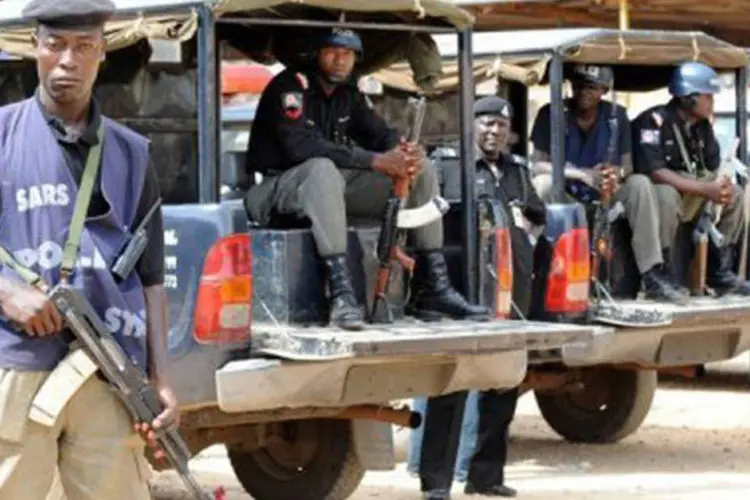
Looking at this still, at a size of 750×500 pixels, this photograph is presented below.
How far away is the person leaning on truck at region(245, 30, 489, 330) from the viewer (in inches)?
365

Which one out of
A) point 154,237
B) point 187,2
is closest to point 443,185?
point 187,2

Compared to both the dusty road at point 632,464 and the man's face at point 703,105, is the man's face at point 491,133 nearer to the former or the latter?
the dusty road at point 632,464

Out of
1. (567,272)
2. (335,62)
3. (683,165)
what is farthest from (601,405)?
(335,62)

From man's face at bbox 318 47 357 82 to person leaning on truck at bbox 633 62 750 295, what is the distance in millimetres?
2979

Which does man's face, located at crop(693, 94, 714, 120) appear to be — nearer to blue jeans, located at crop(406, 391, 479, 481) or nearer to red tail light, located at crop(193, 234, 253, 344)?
blue jeans, located at crop(406, 391, 479, 481)

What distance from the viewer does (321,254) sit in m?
9.28

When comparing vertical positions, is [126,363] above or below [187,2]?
below

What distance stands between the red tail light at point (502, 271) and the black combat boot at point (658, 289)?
1.89 m

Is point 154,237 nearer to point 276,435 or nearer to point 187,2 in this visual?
point 187,2

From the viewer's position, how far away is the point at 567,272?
37.6 feet

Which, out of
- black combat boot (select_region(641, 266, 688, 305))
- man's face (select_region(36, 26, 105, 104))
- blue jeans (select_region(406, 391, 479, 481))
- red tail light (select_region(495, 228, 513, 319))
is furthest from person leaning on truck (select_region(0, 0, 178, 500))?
black combat boot (select_region(641, 266, 688, 305))

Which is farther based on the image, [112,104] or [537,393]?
[537,393]

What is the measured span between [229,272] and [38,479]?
130 inches

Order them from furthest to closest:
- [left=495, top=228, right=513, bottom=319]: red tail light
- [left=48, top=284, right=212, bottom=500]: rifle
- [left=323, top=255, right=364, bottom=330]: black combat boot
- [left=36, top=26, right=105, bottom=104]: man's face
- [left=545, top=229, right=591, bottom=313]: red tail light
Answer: [left=545, top=229, right=591, bottom=313]: red tail light → [left=495, top=228, right=513, bottom=319]: red tail light → [left=323, top=255, right=364, bottom=330]: black combat boot → [left=36, top=26, right=105, bottom=104]: man's face → [left=48, top=284, right=212, bottom=500]: rifle
